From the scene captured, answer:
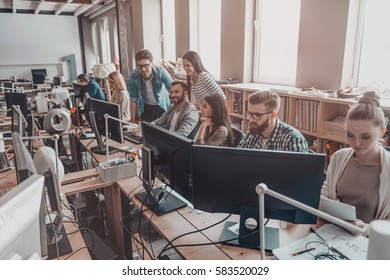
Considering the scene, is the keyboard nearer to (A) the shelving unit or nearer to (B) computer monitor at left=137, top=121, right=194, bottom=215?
(B) computer monitor at left=137, top=121, right=194, bottom=215

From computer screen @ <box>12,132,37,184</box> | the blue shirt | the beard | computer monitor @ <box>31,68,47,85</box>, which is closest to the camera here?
computer screen @ <box>12,132,37,184</box>

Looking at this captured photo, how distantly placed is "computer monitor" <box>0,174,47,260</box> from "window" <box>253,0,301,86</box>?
11.3ft

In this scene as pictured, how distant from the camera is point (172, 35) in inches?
244

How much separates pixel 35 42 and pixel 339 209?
1108 centimetres

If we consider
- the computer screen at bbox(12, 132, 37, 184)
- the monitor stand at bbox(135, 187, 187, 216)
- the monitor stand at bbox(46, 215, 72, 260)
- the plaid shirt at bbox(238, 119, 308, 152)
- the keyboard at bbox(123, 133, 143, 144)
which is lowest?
the monitor stand at bbox(46, 215, 72, 260)

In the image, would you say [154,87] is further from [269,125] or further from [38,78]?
[38,78]

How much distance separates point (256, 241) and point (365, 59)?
242 centimetres

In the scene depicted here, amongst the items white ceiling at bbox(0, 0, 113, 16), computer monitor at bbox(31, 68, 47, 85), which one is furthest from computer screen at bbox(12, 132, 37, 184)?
computer monitor at bbox(31, 68, 47, 85)

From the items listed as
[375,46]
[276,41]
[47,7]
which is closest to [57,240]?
[375,46]

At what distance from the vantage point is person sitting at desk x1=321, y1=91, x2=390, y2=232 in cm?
144

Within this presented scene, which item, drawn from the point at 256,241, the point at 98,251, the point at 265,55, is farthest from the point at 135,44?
the point at 256,241

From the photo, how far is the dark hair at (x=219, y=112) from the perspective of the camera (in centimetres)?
227

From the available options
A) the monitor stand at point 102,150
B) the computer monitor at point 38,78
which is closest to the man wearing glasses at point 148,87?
the monitor stand at point 102,150

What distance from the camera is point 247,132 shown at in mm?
2150
